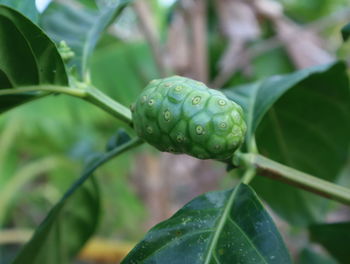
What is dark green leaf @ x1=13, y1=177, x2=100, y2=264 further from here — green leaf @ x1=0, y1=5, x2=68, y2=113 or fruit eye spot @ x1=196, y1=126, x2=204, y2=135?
fruit eye spot @ x1=196, y1=126, x2=204, y2=135

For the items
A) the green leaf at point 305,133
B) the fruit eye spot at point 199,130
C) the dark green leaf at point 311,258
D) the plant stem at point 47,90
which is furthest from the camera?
the dark green leaf at point 311,258

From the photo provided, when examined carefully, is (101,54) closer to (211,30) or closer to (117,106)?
(211,30)

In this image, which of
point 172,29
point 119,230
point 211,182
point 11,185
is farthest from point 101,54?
point 119,230

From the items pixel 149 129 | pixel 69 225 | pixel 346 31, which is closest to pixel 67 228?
pixel 69 225

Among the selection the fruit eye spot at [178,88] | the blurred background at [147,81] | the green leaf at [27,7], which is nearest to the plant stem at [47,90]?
the green leaf at [27,7]

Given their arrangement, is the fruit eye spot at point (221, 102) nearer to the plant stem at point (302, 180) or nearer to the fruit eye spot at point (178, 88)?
the fruit eye spot at point (178, 88)

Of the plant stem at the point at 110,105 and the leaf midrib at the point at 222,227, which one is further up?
the plant stem at the point at 110,105

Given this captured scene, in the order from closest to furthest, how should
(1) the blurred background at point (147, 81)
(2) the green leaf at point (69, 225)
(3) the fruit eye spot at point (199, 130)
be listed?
1. (3) the fruit eye spot at point (199, 130)
2. (2) the green leaf at point (69, 225)
3. (1) the blurred background at point (147, 81)
